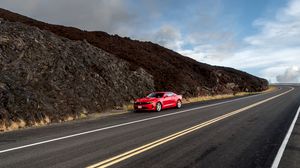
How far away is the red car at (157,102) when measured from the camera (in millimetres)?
23344

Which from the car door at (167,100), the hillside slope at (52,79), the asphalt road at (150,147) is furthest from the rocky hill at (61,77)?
the asphalt road at (150,147)

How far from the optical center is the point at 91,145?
384 inches

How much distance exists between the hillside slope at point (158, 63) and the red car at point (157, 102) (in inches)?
445

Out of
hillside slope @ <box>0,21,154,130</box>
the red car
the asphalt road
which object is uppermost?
hillside slope @ <box>0,21,154,130</box>

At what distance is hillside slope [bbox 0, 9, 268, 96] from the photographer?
3916 centimetres

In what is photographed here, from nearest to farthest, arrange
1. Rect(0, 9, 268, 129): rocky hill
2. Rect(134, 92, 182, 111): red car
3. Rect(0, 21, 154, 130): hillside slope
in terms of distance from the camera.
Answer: Rect(0, 21, 154, 130): hillside slope < Rect(0, 9, 268, 129): rocky hill < Rect(134, 92, 182, 111): red car

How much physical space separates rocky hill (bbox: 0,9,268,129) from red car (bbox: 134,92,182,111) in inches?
117

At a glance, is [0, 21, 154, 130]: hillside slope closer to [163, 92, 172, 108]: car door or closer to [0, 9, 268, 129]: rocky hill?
[0, 9, 268, 129]: rocky hill

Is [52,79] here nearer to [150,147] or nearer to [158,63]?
[150,147]

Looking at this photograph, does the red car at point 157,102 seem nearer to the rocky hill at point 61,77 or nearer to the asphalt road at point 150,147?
the rocky hill at point 61,77

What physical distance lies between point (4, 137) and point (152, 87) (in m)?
24.5

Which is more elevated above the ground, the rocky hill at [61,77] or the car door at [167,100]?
the rocky hill at [61,77]

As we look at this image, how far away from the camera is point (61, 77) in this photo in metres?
23.6

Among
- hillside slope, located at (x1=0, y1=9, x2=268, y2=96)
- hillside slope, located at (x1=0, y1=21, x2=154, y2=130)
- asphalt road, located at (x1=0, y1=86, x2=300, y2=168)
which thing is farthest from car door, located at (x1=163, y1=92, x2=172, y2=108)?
hillside slope, located at (x1=0, y1=9, x2=268, y2=96)
